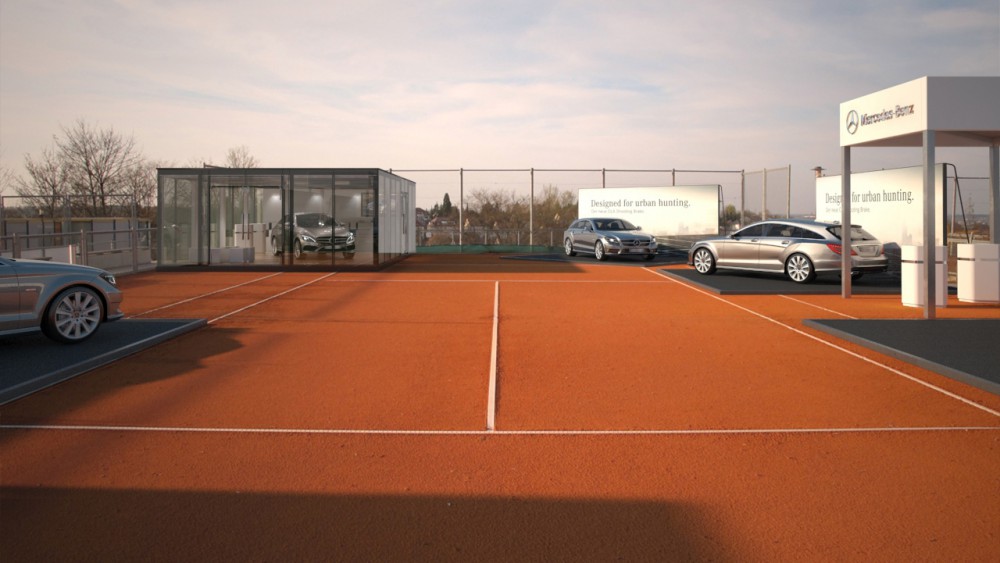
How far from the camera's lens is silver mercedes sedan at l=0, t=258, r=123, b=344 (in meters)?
9.65

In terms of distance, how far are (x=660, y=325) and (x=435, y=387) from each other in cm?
533

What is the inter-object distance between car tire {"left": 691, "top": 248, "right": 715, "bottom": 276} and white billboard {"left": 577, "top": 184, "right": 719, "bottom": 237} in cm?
1197

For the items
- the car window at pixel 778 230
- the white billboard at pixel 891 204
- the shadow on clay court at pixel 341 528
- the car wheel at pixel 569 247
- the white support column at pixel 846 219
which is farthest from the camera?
the car wheel at pixel 569 247

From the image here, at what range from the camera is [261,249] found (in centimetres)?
2547

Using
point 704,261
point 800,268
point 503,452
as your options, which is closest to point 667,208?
point 704,261

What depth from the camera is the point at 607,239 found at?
28.3 m

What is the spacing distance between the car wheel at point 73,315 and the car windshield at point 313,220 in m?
14.4

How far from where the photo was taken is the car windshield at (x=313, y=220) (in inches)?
978

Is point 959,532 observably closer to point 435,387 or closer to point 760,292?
point 435,387

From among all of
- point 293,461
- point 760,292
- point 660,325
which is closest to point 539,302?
point 660,325

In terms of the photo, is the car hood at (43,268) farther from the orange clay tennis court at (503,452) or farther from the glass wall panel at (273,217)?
the glass wall panel at (273,217)

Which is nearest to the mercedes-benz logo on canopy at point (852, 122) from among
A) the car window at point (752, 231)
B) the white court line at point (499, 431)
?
the car window at point (752, 231)

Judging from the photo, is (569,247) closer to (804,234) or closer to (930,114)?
(804,234)

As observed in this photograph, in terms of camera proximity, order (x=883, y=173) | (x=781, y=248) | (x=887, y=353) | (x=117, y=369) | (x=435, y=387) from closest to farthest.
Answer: (x=435, y=387) → (x=117, y=369) → (x=887, y=353) → (x=781, y=248) → (x=883, y=173)
